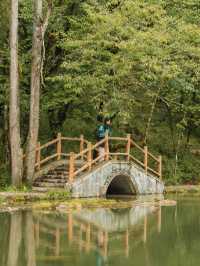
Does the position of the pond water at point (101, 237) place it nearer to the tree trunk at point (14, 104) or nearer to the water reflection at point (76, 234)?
the water reflection at point (76, 234)

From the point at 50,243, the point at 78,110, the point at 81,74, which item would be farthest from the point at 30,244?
the point at 78,110

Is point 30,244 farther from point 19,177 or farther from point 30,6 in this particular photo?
point 30,6

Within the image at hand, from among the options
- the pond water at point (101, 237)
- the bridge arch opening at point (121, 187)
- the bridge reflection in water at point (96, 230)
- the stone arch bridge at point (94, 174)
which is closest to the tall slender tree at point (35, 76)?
the stone arch bridge at point (94, 174)

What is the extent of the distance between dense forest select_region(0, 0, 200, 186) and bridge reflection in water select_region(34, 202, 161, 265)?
24.6ft

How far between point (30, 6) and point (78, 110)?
674 cm

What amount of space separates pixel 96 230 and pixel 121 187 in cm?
1220

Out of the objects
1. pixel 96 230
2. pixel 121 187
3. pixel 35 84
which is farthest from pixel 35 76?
pixel 96 230

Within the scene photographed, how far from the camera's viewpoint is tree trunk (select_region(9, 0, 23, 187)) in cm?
2538

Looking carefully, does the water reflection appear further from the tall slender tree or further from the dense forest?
the dense forest

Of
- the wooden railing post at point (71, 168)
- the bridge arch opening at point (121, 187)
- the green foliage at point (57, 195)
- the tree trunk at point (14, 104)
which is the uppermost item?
the tree trunk at point (14, 104)

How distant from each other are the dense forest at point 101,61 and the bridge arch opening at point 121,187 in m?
2.47

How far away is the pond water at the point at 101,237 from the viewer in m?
13.2

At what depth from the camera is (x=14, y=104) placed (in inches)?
1005

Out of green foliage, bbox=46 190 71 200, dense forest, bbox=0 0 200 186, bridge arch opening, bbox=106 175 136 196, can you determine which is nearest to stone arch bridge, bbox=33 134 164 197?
bridge arch opening, bbox=106 175 136 196
